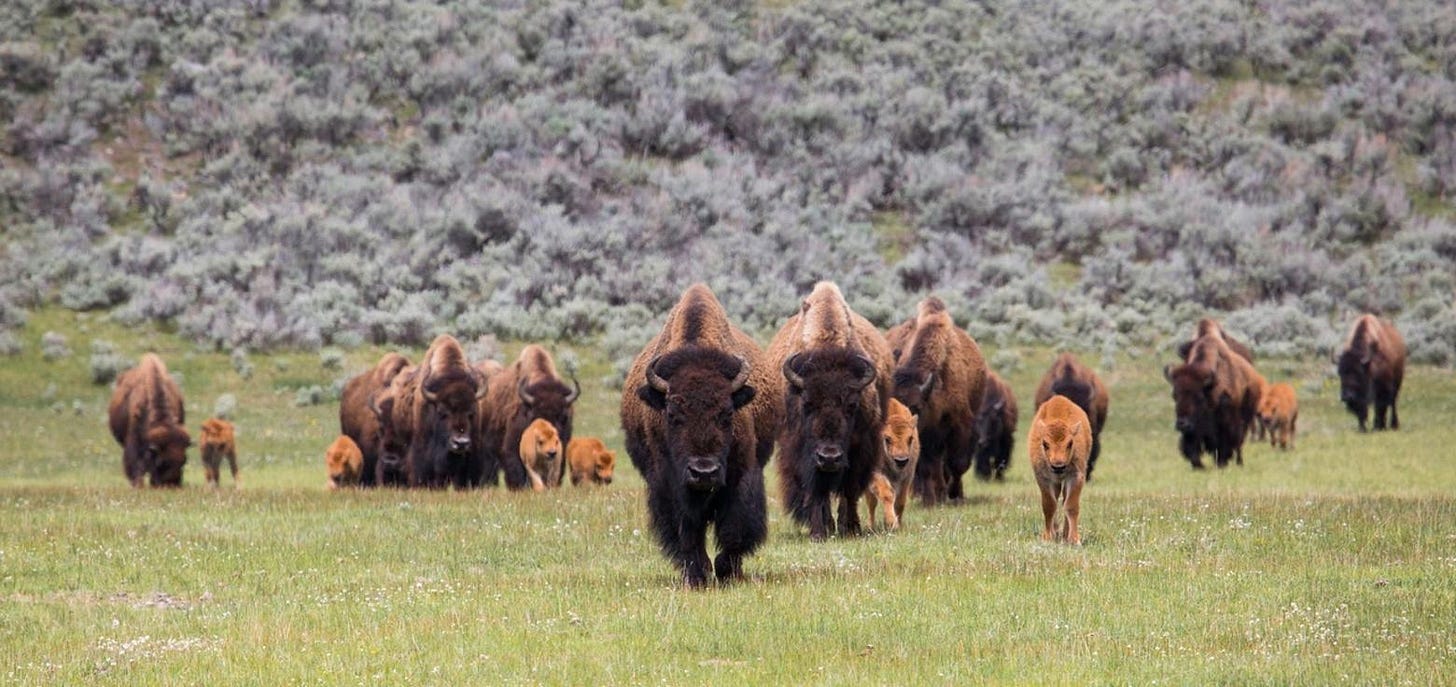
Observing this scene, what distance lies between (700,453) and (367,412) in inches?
611

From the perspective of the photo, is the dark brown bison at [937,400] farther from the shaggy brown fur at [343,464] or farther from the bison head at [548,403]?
the shaggy brown fur at [343,464]

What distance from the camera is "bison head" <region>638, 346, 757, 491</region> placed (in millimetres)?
11156

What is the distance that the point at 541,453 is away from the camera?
21219 mm

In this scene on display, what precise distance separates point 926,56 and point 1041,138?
645cm

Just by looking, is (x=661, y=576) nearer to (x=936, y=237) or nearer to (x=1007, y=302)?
(x=1007, y=302)

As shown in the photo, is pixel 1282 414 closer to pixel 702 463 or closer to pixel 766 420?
pixel 766 420

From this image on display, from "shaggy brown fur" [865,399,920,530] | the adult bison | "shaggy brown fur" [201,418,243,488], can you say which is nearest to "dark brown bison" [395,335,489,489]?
"shaggy brown fur" [201,418,243,488]

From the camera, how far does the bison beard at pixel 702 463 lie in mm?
11289

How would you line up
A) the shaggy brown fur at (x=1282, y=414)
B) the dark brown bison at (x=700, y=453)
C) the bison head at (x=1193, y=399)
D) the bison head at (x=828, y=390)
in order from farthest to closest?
the shaggy brown fur at (x=1282, y=414) → the bison head at (x=1193, y=399) → the bison head at (x=828, y=390) → the dark brown bison at (x=700, y=453)

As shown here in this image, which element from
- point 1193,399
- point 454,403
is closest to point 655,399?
point 454,403

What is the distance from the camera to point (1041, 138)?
52719 mm

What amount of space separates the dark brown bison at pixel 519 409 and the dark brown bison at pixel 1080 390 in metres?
6.17

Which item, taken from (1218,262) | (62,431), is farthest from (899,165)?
(62,431)

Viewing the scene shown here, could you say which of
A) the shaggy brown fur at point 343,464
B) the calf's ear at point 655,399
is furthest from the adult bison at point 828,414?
the shaggy brown fur at point 343,464
